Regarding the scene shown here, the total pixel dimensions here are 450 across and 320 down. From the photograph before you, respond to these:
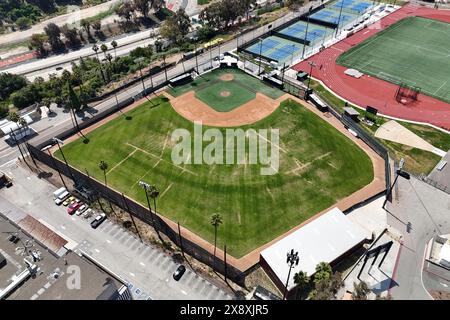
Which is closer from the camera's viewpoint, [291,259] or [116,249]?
[291,259]

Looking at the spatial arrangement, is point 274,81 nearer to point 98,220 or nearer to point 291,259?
point 98,220

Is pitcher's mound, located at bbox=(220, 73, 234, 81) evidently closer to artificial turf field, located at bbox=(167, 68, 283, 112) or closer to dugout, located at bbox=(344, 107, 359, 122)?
artificial turf field, located at bbox=(167, 68, 283, 112)

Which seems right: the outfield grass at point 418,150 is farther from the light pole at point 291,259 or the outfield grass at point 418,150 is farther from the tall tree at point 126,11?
the tall tree at point 126,11

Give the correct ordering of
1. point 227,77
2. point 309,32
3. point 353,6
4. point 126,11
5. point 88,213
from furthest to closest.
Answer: point 126,11 < point 353,6 < point 309,32 < point 227,77 < point 88,213

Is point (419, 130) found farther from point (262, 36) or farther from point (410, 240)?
point (262, 36)

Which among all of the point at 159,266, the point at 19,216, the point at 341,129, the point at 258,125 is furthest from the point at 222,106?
the point at 19,216

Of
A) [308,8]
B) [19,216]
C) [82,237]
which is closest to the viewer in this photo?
[82,237]

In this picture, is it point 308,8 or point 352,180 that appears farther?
point 308,8

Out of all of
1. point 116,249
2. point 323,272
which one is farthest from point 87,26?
point 323,272
